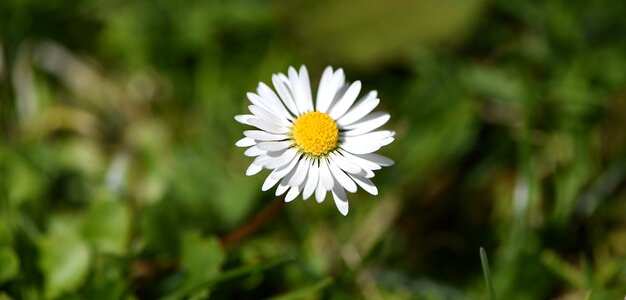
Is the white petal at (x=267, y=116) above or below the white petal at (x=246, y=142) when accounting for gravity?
above

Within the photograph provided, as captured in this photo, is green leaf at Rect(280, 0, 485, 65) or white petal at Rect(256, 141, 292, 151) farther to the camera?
green leaf at Rect(280, 0, 485, 65)

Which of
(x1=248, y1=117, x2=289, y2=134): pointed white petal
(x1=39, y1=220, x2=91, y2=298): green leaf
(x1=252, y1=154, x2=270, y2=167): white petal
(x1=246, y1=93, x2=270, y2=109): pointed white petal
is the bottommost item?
(x1=252, y1=154, x2=270, y2=167): white petal

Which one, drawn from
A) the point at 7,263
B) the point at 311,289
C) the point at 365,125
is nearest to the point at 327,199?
the point at 311,289

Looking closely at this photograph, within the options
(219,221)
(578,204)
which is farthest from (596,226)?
(219,221)

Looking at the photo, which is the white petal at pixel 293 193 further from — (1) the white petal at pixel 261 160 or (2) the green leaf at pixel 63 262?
(2) the green leaf at pixel 63 262

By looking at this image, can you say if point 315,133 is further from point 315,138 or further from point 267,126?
point 267,126

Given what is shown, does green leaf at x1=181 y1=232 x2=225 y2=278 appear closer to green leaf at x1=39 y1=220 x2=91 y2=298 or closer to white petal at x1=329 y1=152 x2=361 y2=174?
green leaf at x1=39 y1=220 x2=91 y2=298

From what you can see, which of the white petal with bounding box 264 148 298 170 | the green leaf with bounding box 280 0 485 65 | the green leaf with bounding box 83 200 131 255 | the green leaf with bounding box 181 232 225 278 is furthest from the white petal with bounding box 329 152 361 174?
the green leaf with bounding box 280 0 485 65

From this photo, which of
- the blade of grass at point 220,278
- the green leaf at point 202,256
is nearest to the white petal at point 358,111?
the blade of grass at point 220,278
